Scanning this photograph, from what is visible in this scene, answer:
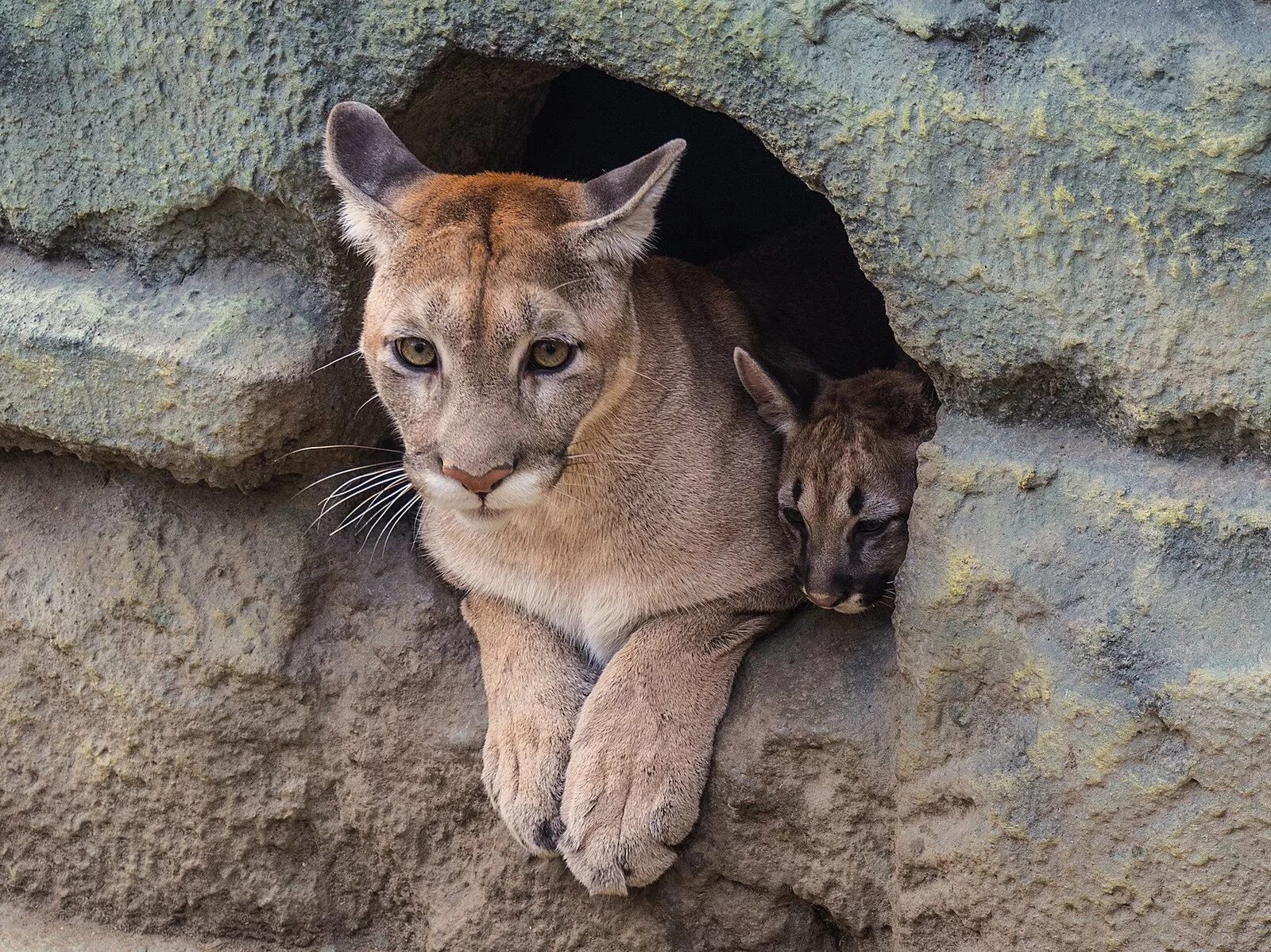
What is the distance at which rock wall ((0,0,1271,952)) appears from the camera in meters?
2.62

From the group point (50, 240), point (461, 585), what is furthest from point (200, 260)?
point (461, 585)

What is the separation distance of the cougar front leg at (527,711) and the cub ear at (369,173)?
0.97 metres

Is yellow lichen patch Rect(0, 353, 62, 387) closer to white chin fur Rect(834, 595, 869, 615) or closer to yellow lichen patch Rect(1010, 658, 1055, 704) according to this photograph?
white chin fur Rect(834, 595, 869, 615)

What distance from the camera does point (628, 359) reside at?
3.42 meters

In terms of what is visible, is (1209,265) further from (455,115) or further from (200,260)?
(200,260)

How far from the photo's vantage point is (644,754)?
10.8ft

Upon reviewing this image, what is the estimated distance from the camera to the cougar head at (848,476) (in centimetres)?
334

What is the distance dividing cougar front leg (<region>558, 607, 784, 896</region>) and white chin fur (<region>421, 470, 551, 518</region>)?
1.85ft

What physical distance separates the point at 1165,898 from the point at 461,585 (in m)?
1.84

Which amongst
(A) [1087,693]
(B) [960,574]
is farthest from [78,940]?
(A) [1087,693]

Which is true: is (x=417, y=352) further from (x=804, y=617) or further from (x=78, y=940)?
(x=78, y=940)

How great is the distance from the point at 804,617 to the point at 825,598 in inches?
12.3

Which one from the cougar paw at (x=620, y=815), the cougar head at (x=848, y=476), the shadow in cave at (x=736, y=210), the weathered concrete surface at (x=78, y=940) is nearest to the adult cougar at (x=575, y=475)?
the cougar paw at (x=620, y=815)

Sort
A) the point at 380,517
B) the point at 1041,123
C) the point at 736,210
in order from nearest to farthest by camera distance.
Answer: the point at 1041,123 → the point at 380,517 → the point at 736,210
